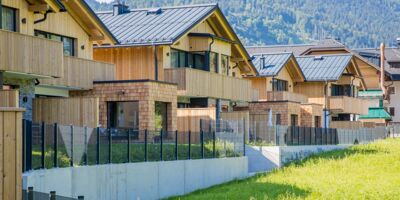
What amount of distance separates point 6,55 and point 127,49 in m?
15.2

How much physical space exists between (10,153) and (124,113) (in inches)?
1018

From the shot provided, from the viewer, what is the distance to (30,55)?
32531mm

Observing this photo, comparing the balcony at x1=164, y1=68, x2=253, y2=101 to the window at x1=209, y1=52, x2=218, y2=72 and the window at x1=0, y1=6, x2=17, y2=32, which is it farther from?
the window at x1=0, y1=6, x2=17, y2=32

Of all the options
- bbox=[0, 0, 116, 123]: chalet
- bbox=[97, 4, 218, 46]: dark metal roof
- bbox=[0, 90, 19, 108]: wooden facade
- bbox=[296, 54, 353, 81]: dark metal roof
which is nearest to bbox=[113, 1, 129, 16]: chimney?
bbox=[97, 4, 218, 46]: dark metal roof

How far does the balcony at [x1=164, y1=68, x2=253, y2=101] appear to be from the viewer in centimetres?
4612

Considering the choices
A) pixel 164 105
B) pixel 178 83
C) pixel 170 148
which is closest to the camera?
pixel 170 148

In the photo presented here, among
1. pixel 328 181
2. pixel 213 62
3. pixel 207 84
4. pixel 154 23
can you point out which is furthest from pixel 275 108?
pixel 328 181

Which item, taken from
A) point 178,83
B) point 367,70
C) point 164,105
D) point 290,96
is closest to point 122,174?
point 164,105

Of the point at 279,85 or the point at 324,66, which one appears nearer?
the point at 279,85

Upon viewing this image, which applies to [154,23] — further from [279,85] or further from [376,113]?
[376,113]

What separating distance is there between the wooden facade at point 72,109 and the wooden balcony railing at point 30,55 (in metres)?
2.77

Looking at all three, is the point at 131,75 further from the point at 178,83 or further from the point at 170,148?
the point at 170,148

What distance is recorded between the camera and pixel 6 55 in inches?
1230

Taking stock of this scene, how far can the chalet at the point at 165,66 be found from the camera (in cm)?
4103
